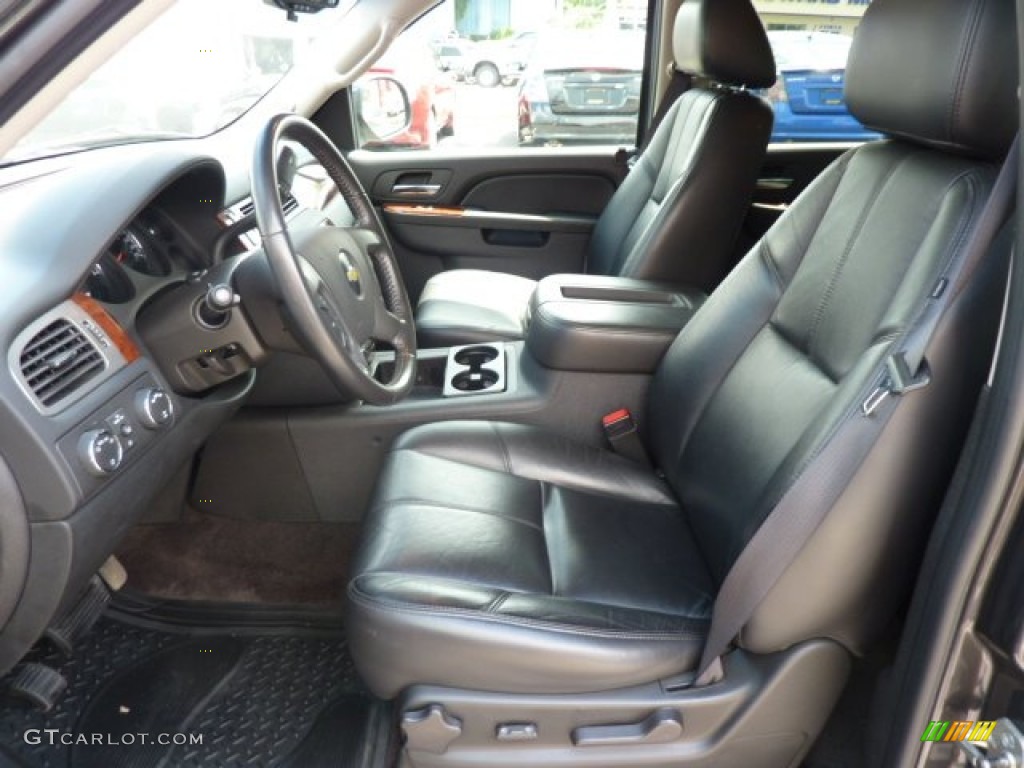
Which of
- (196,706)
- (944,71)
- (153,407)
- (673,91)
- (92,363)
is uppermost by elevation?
(944,71)

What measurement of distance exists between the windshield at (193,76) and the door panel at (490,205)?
49 cm

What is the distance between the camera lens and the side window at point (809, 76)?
8.82ft

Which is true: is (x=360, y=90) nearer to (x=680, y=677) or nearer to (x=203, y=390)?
(x=203, y=390)

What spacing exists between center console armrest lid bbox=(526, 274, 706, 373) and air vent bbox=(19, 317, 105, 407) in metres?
0.89

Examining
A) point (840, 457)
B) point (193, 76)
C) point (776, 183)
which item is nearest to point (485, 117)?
point (776, 183)

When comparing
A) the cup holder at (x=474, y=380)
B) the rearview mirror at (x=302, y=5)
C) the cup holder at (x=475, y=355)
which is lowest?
the cup holder at (x=474, y=380)

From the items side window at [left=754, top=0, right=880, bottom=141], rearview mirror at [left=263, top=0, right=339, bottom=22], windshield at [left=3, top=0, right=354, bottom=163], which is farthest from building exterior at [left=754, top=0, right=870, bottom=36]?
windshield at [left=3, top=0, right=354, bottom=163]

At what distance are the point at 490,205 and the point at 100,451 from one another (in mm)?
2001

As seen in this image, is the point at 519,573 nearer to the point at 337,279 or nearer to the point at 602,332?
the point at 337,279

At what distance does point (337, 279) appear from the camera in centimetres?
134

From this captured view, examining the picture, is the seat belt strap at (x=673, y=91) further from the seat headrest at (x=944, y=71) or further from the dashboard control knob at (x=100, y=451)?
the dashboard control knob at (x=100, y=451)

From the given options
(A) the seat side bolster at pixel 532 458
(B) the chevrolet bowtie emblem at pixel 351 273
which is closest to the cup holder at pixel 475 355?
(A) the seat side bolster at pixel 532 458

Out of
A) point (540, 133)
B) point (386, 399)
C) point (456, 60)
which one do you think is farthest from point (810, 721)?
point (456, 60)

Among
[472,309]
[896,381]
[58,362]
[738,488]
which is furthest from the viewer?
[472,309]
